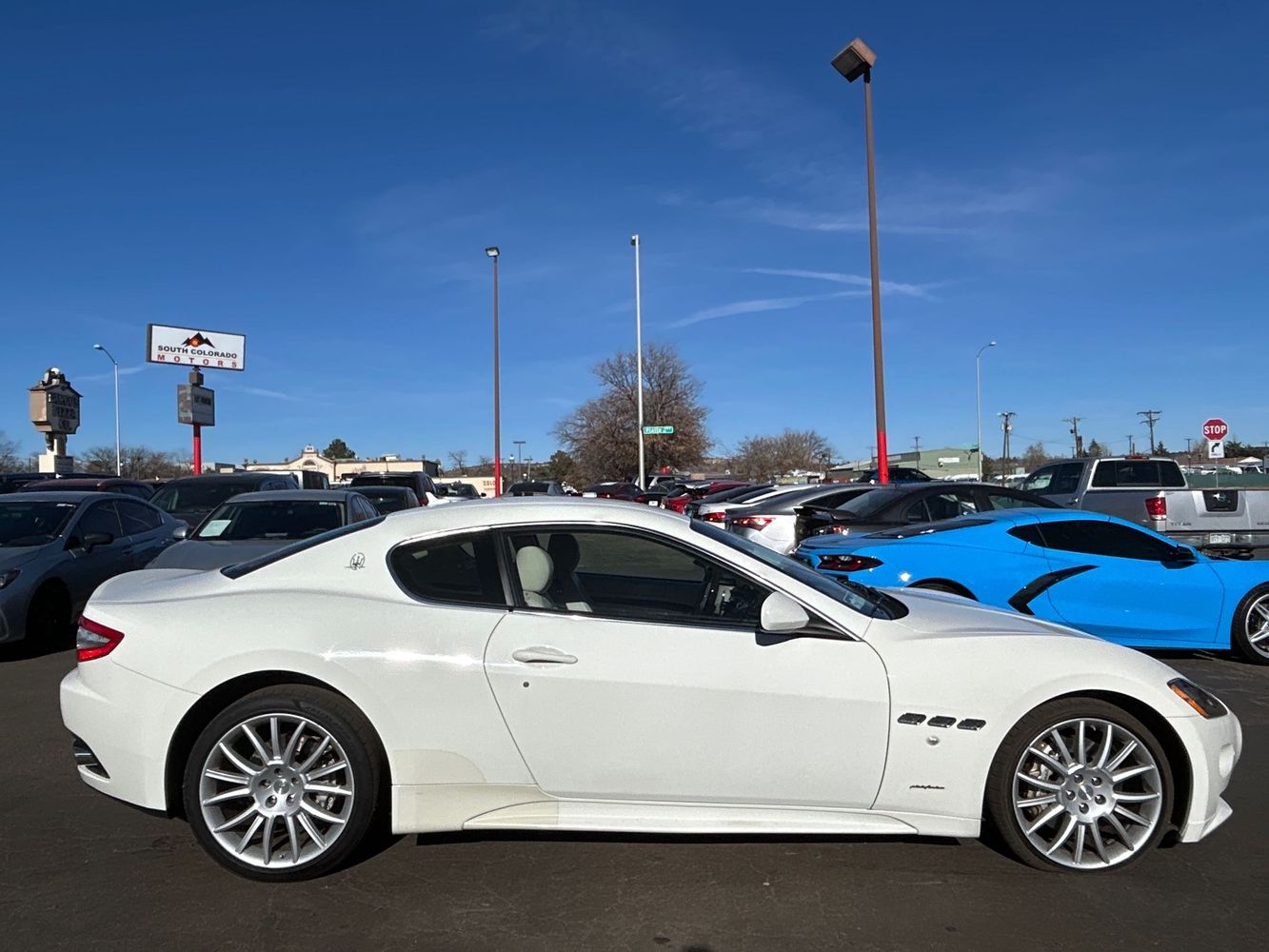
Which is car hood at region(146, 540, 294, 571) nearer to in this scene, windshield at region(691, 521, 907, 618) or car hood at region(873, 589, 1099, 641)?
windshield at region(691, 521, 907, 618)

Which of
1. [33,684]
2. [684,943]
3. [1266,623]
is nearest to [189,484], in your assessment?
[33,684]

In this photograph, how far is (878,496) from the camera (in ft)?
32.1

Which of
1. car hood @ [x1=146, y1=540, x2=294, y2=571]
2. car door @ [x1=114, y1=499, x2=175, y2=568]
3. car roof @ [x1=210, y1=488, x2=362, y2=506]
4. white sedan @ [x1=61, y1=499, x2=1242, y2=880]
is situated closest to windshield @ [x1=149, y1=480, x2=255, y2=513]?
car door @ [x1=114, y1=499, x2=175, y2=568]

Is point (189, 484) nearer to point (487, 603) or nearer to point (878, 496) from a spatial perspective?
point (878, 496)

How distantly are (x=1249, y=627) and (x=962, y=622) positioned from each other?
4.87m

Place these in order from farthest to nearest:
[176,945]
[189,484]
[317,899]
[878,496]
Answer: [189,484] → [878,496] → [317,899] → [176,945]

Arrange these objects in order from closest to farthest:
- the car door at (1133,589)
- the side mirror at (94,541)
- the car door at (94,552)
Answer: the car door at (1133,589) → the car door at (94,552) → the side mirror at (94,541)

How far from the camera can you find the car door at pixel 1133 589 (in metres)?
6.86

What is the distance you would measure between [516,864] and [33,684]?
509 cm

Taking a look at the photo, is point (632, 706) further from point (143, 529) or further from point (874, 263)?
point (874, 263)

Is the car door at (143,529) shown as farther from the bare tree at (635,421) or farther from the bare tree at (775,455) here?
the bare tree at (775,455)

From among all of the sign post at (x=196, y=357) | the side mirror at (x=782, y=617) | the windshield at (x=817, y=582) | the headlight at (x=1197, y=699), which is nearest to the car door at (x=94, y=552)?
the windshield at (x=817, y=582)

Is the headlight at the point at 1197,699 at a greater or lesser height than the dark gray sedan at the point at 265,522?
lesser

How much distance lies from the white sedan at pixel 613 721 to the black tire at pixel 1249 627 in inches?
164
